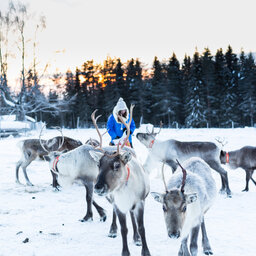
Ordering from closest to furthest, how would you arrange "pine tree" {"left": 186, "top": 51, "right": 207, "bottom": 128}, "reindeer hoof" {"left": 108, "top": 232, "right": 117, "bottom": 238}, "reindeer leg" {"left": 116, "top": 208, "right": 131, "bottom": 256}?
"reindeer leg" {"left": 116, "top": 208, "right": 131, "bottom": 256} → "reindeer hoof" {"left": 108, "top": 232, "right": 117, "bottom": 238} → "pine tree" {"left": 186, "top": 51, "right": 207, "bottom": 128}

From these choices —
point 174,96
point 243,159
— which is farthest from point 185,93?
point 243,159

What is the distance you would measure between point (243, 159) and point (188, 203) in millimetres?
4816

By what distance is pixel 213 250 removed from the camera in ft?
10.6

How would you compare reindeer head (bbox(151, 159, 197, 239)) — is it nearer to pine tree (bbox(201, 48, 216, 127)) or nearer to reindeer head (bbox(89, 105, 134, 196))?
reindeer head (bbox(89, 105, 134, 196))

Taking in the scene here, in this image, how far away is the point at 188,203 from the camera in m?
2.62

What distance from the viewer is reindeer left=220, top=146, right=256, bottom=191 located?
6660mm

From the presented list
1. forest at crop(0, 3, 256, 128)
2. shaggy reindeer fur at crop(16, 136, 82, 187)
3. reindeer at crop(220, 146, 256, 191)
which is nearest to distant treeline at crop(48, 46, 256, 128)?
forest at crop(0, 3, 256, 128)

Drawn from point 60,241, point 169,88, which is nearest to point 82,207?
point 60,241

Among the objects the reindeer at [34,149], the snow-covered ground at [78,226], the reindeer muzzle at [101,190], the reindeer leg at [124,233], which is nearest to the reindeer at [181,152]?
the snow-covered ground at [78,226]

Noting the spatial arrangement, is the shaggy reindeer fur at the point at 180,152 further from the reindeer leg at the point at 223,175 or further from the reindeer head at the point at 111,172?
the reindeer head at the point at 111,172

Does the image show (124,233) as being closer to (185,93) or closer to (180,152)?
(180,152)

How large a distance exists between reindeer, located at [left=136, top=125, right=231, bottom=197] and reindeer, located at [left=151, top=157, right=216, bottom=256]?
289cm

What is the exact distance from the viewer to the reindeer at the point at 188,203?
8.35 ft

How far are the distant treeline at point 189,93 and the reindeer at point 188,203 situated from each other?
30.8m
